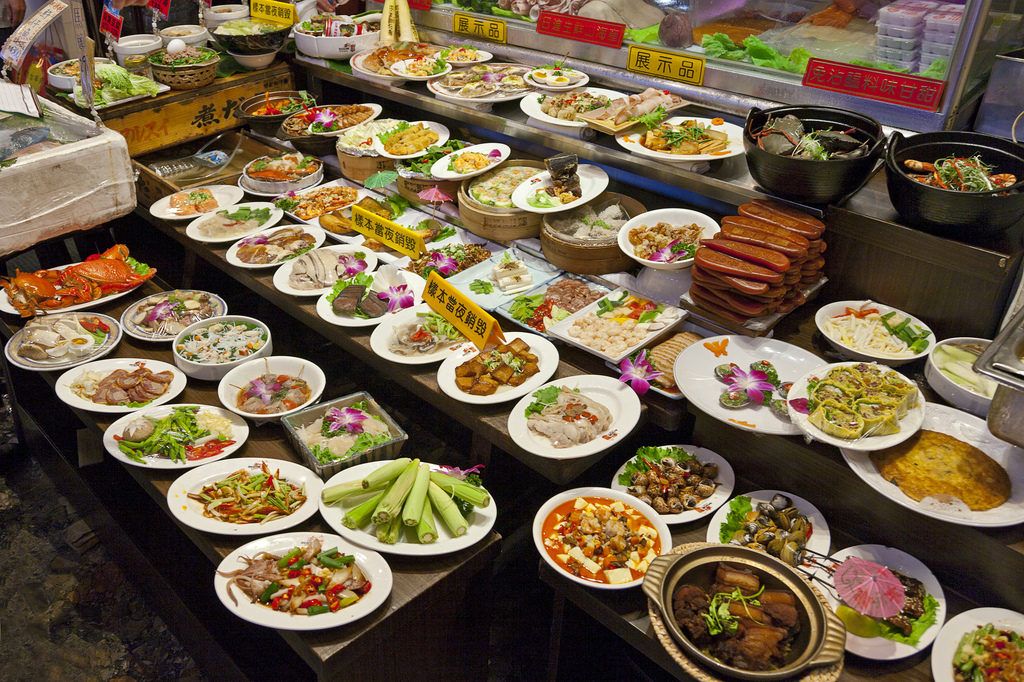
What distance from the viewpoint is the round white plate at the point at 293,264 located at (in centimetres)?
433

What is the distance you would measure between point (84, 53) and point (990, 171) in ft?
15.8

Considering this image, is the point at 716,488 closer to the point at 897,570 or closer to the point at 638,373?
the point at 638,373

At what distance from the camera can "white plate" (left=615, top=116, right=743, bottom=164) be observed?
4055mm

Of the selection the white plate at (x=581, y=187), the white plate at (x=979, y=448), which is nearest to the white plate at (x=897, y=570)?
the white plate at (x=979, y=448)

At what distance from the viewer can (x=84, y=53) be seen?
4367 millimetres

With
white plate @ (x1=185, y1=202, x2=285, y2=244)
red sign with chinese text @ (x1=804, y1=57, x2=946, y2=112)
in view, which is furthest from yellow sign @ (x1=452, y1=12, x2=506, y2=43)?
red sign with chinese text @ (x1=804, y1=57, x2=946, y2=112)

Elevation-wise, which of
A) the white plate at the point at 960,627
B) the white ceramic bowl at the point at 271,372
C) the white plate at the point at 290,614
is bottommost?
the white plate at the point at 290,614

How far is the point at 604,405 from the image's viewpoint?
11.2 ft

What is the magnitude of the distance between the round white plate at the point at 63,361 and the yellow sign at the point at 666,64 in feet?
11.8

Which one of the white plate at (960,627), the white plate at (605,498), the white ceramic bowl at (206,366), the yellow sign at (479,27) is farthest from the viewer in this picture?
the yellow sign at (479,27)

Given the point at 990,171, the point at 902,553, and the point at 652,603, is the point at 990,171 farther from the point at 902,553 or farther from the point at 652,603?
the point at 652,603

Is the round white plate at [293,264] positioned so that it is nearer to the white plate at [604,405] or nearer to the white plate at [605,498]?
the white plate at [604,405]

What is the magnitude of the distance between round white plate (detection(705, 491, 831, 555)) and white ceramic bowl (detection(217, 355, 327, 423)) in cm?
199

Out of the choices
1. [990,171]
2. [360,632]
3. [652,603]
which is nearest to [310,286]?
[360,632]
